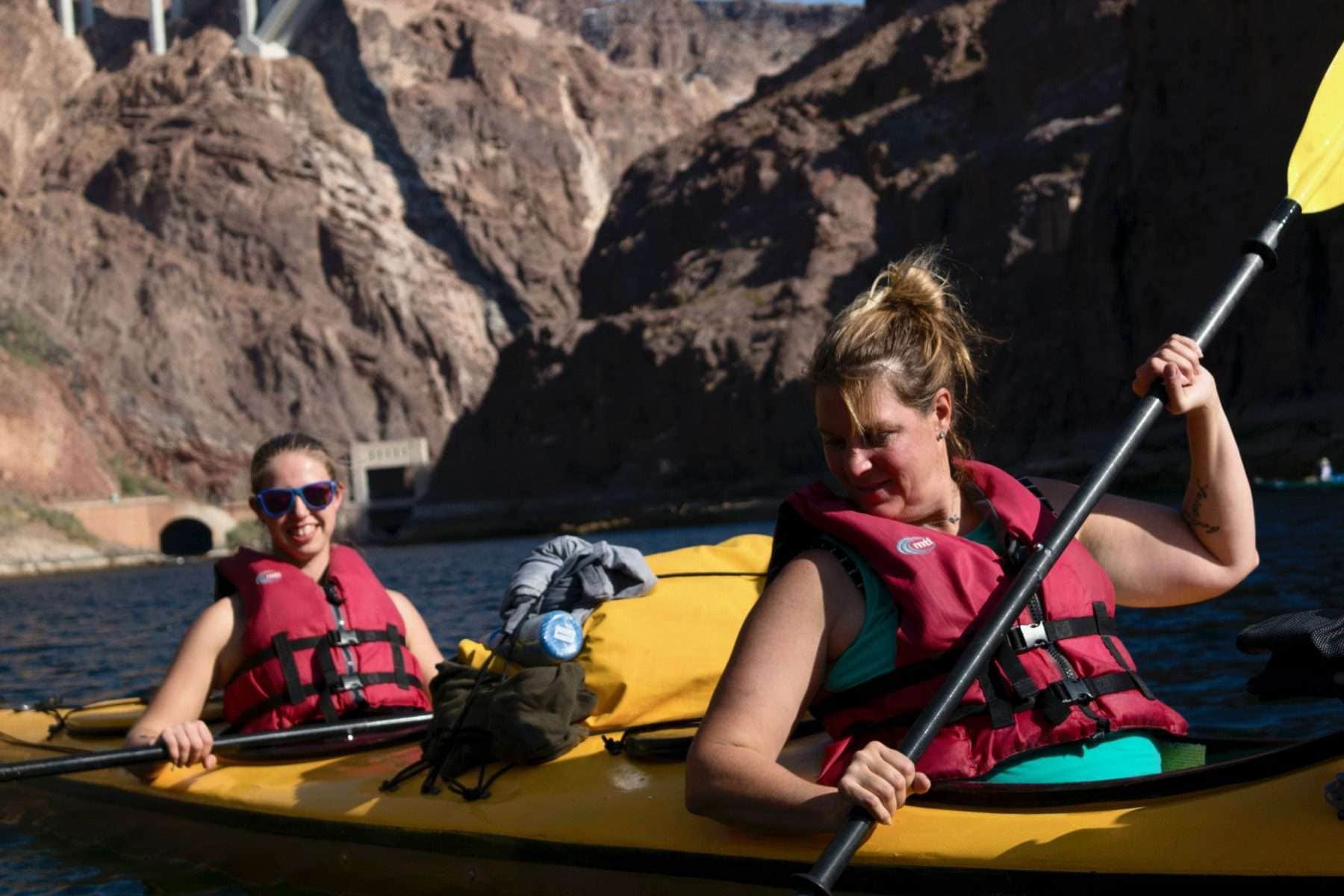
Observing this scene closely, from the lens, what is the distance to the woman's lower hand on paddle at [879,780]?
2.69 metres

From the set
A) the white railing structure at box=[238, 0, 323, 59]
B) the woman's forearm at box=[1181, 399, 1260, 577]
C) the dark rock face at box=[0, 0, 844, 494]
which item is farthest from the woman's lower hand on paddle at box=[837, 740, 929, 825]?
the white railing structure at box=[238, 0, 323, 59]

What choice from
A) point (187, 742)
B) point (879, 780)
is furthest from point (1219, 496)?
point (187, 742)

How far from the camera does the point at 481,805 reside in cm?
427

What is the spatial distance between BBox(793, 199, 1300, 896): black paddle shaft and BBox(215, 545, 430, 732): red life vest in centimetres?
281

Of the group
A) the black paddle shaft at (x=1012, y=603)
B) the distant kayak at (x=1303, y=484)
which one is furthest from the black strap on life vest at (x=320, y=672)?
the distant kayak at (x=1303, y=484)

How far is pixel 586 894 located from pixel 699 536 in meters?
42.4

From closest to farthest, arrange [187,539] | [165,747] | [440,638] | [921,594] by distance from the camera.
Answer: [921,594] → [165,747] → [440,638] → [187,539]

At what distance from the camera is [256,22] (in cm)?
9375

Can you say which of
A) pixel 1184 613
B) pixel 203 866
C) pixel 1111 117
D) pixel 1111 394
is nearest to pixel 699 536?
pixel 1111 394

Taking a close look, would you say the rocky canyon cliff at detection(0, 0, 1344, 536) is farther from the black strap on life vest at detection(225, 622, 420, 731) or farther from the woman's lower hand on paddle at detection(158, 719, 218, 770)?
the woman's lower hand on paddle at detection(158, 719, 218, 770)

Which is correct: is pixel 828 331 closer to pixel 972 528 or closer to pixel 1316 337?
pixel 972 528

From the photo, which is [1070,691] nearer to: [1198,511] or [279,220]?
[1198,511]

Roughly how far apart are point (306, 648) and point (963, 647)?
2.95 metres

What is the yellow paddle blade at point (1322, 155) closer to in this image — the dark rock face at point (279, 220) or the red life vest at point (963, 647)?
the red life vest at point (963, 647)
